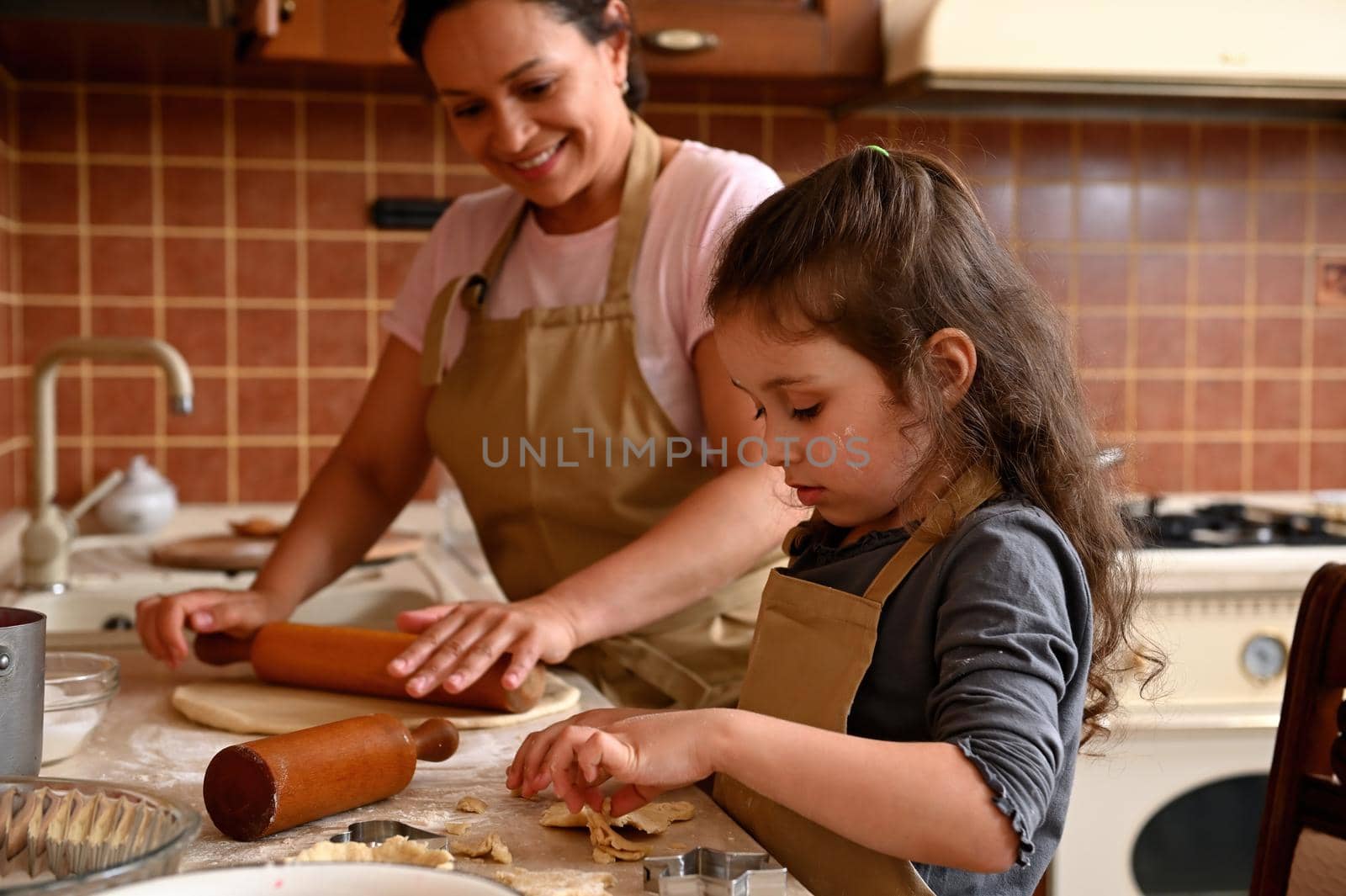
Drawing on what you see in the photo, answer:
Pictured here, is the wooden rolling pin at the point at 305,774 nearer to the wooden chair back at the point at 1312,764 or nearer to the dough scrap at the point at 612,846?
the dough scrap at the point at 612,846

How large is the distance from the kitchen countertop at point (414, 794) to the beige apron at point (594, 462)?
0.34 ft

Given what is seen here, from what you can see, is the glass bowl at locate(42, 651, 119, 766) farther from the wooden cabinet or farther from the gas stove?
the gas stove

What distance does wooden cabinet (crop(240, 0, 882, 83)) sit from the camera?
198 cm

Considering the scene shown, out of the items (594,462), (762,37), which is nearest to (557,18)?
(594,462)

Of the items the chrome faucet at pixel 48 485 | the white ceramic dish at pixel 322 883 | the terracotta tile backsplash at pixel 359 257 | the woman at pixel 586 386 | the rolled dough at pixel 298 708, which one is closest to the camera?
the white ceramic dish at pixel 322 883

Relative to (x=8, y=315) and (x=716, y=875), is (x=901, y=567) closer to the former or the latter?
(x=716, y=875)

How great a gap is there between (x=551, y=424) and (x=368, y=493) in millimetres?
271

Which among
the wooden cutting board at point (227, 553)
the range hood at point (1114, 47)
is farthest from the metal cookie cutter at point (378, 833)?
the range hood at point (1114, 47)

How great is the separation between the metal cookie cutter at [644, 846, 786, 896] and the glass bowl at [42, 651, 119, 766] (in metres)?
0.48

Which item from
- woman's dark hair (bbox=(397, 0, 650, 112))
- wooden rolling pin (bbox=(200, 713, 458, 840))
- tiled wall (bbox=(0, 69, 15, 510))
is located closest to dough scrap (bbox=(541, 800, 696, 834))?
wooden rolling pin (bbox=(200, 713, 458, 840))

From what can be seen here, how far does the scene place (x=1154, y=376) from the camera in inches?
101

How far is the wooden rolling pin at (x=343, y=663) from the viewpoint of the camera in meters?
1.07

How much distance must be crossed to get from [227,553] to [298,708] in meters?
0.84

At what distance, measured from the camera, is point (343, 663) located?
1119 mm
